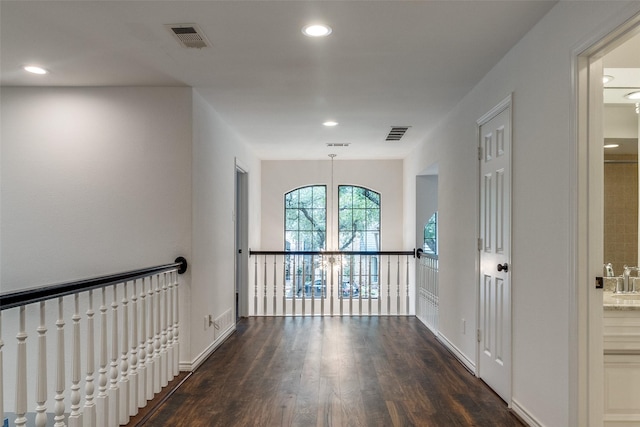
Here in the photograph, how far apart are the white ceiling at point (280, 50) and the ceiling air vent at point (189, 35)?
0.05 m

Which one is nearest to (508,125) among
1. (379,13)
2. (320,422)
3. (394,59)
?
(394,59)

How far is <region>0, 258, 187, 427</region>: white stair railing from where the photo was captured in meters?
1.99

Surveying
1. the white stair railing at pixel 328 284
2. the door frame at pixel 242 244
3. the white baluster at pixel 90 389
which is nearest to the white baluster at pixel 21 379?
the white baluster at pixel 90 389

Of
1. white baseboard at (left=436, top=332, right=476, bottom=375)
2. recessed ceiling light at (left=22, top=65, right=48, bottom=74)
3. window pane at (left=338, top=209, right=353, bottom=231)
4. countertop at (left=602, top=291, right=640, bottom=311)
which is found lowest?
white baseboard at (left=436, top=332, right=476, bottom=375)

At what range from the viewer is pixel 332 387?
3.53 metres

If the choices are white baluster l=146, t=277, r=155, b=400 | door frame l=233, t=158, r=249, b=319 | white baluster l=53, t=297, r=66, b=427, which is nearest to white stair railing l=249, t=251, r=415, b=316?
door frame l=233, t=158, r=249, b=319

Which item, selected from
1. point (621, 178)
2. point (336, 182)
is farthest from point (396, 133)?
point (621, 178)

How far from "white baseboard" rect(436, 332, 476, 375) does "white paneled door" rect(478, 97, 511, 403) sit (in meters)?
0.19

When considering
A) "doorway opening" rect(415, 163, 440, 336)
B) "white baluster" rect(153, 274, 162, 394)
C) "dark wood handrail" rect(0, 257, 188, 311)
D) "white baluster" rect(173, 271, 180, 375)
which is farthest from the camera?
"doorway opening" rect(415, 163, 440, 336)

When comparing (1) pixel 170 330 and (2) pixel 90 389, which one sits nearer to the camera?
(2) pixel 90 389

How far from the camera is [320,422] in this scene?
2869 millimetres

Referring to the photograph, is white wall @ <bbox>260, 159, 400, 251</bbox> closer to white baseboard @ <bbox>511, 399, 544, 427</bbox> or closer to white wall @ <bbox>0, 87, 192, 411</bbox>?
white wall @ <bbox>0, 87, 192, 411</bbox>

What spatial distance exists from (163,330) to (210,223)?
4.09 ft

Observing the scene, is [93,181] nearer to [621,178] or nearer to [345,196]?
[621,178]
